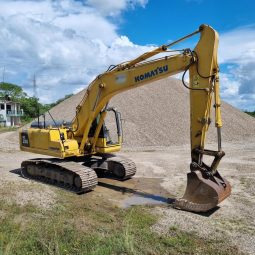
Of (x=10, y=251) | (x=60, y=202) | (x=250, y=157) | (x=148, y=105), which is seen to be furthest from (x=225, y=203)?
(x=148, y=105)

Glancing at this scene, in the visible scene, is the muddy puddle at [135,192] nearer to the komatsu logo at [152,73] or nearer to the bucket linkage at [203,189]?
the bucket linkage at [203,189]

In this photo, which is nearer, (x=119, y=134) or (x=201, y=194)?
(x=201, y=194)

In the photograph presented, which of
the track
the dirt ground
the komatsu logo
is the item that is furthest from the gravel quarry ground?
the komatsu logo

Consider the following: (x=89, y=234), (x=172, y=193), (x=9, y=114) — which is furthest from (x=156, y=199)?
(x=9, y=114)

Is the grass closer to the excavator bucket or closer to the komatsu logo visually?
the excavator bucket

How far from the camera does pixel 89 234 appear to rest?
247 inches

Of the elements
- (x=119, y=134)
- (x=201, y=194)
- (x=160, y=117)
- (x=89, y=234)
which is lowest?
(x=89, y=234)

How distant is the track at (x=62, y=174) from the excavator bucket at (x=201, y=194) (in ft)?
8.56

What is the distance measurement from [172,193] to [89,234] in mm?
3902

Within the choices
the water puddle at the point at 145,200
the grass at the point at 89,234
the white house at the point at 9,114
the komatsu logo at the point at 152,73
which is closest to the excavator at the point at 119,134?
the komatsu logo at the point at 152,73

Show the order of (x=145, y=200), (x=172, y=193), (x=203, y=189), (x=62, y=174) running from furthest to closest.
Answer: (x=62, y=174) → (x=172, y=193) → (x=145, y=200) → (x=203, y=189)

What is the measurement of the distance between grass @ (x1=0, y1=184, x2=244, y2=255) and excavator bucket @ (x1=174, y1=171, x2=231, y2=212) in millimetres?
Answer: 906

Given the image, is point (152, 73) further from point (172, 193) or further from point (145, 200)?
point (172, 193)

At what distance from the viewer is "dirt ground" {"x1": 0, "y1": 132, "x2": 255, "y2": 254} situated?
6.77 meters
